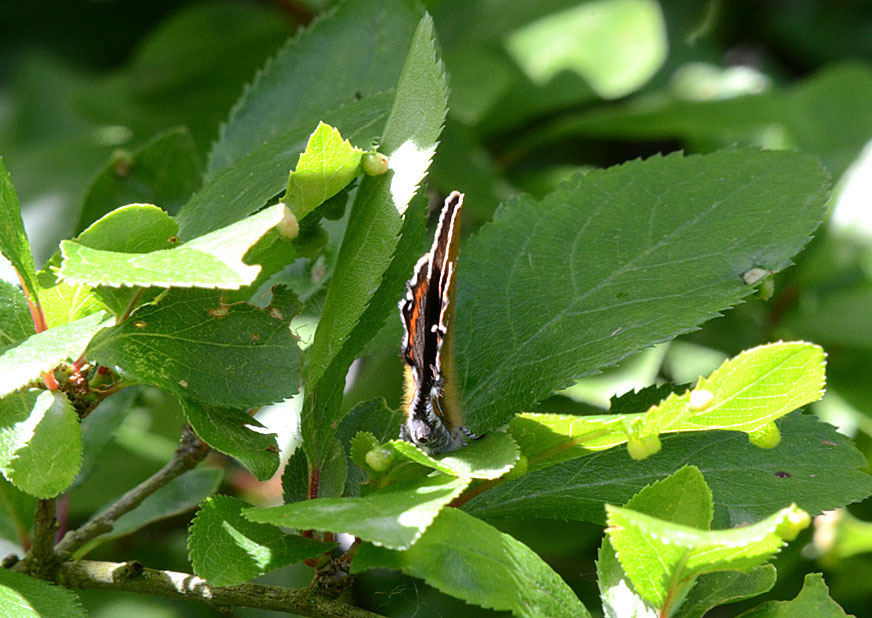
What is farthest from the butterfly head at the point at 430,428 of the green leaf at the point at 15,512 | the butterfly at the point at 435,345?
the green leaf at the point at 15,512

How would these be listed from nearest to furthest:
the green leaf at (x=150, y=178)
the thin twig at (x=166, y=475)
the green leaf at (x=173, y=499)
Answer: the thin twig at (x=166, y=475)
the green leaf at (x=173, y=499)
the green leaf at (x=150, y=178)

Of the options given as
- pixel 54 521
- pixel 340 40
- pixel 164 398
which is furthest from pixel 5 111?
pixel 54 521

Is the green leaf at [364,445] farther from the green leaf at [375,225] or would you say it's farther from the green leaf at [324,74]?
the green leaf at [324,74]

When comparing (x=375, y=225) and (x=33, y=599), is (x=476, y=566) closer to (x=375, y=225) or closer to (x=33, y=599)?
(x=375, y=225)

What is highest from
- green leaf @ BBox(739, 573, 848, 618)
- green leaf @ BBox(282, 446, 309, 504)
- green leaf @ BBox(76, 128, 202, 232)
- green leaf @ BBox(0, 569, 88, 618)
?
green leaf @ BBox(76, 128, 202, 232)

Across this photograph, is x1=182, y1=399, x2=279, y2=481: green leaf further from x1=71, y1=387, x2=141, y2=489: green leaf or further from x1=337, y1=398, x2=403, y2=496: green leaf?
x1=71, y1=387, x2=141, y2=489: green leaf

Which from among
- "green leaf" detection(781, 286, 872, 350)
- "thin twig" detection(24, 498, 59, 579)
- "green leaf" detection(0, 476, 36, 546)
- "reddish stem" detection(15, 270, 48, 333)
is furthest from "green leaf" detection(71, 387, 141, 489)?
"green leaf" detection(781, 286, 872, 350)
